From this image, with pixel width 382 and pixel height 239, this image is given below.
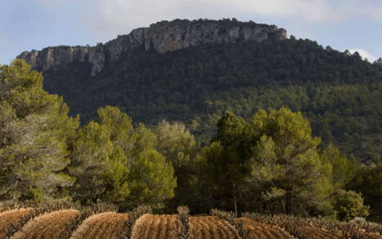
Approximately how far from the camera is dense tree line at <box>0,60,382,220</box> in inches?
759

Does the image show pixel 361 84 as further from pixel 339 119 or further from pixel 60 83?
pixel 60 83

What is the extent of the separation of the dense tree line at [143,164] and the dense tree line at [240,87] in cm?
5446

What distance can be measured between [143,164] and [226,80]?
139 m

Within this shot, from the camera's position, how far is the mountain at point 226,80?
10631cm

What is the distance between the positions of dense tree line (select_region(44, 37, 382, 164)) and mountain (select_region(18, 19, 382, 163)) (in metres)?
0.46

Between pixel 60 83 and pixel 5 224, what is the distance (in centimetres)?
19623

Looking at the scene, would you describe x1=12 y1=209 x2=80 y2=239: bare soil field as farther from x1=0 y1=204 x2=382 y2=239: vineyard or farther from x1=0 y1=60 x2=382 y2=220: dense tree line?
x1=0 y1=60 x2=382 y2=220: dense tree line

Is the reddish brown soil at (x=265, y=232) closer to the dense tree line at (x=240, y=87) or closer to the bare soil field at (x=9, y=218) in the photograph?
the bare soil field at (x=9, y=218)

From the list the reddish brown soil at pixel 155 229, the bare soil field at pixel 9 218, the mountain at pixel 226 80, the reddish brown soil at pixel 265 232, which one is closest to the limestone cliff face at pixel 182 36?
the mountain at pixel 226 80

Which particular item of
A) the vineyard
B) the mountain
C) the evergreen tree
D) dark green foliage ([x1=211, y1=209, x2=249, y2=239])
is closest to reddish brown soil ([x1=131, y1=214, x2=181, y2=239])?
the vineyard

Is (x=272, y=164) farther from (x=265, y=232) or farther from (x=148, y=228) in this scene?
(x=148, y=228)

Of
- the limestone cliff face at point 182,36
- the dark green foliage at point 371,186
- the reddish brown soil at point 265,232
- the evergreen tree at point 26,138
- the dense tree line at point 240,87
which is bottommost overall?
the dark green foliage at point 371,186

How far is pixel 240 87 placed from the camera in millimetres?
154375

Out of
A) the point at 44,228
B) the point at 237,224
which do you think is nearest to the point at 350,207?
the point at 237,224
